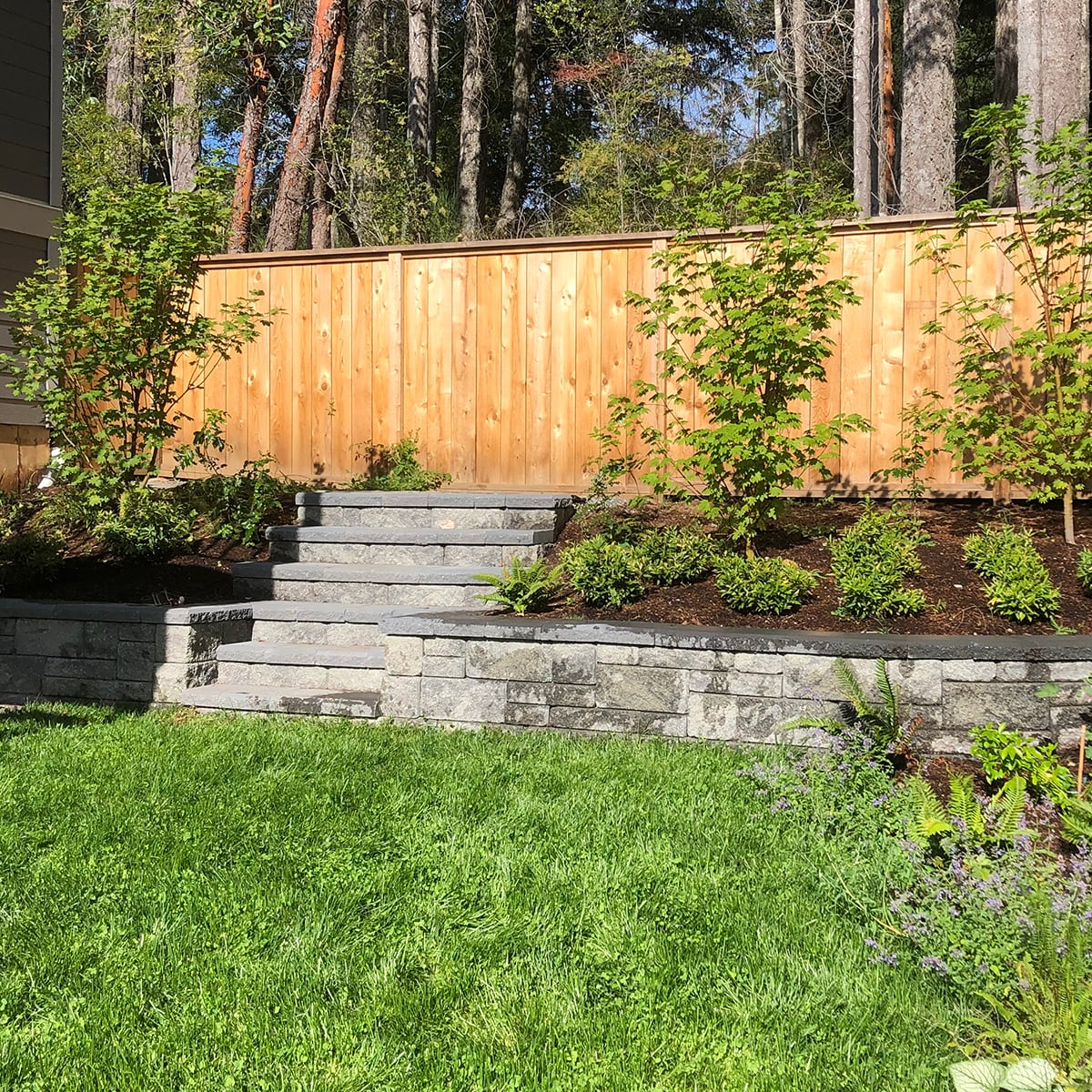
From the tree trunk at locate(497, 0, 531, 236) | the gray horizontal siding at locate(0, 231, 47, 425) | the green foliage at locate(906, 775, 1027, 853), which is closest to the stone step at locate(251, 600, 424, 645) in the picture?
the green foliage at locate(906, 775, 1027, 853)

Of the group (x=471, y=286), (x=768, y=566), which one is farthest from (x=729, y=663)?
(x=471, y=286)

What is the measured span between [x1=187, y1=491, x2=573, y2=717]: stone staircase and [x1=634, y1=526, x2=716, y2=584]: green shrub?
0.70 m

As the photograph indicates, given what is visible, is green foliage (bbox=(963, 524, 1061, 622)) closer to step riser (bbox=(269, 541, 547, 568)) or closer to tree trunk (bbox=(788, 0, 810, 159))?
step riser (bbox=(269, 541, 547, 568))

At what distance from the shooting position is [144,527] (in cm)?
637

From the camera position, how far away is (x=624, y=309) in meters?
7.44

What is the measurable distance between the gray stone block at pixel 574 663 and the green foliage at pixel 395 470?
3103 millimetres

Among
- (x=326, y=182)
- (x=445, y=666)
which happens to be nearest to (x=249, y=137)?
(x=326, y=182)

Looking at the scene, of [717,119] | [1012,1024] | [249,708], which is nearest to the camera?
[1012,1024]

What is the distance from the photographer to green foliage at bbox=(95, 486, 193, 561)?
20.8 feet

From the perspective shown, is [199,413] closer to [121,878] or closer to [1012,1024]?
[121,878]

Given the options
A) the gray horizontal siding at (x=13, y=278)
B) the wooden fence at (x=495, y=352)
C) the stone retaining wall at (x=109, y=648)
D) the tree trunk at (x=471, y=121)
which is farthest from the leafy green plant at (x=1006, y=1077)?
the tree trunk at (x=471, y=121)

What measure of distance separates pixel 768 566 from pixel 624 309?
307cm

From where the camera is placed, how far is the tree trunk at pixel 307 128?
Answer: 39.8 feet

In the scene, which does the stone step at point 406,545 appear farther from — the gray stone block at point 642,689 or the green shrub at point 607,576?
the gray stone block at point 642,689
